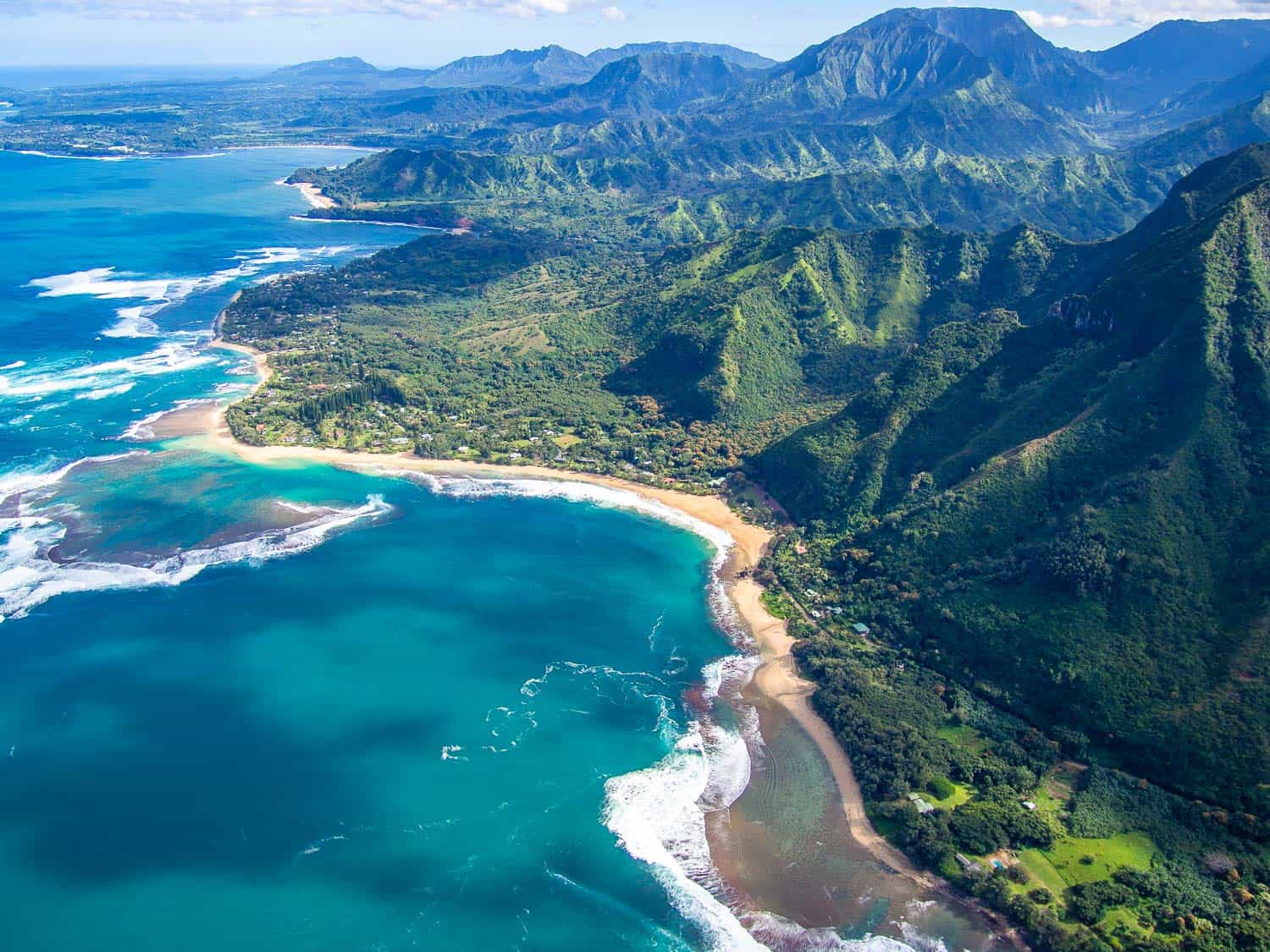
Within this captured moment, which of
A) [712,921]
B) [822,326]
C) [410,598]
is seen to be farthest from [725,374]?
[712,921]

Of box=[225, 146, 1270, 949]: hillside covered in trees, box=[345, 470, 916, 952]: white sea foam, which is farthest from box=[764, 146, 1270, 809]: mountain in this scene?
box=[345, 470, 916, 952]: white sea foam

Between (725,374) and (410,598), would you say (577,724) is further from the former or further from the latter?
(725,374)

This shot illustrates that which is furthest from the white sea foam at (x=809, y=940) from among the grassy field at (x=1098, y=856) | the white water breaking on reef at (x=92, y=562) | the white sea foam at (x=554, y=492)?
the white water breaking on reef at (x=92, y=562)

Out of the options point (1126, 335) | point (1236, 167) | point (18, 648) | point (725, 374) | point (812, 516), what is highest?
point (1236, 167)

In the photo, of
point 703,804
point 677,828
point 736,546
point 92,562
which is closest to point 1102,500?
point 736,546

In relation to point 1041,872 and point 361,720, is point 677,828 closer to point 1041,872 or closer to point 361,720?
point 1041,872

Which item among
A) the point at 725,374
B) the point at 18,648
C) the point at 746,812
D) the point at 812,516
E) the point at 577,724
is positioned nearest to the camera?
the point at 746,812
